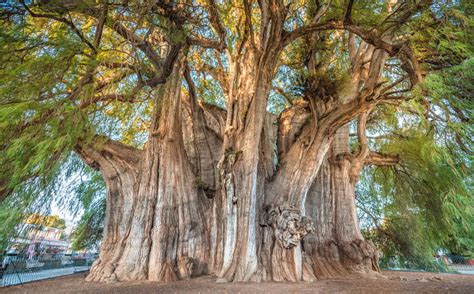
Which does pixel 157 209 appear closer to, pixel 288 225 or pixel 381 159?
pixel 288 225

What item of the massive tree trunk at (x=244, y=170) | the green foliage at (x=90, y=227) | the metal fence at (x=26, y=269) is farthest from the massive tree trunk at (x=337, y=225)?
the green foliage at (x=90, y=227)

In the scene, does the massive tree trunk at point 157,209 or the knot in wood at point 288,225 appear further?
the massive tree trunk at point 157,209

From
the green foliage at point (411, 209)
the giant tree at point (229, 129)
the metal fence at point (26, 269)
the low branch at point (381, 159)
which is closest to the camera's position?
the giant tree at point (229, 129)

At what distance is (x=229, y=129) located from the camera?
529 centimetres

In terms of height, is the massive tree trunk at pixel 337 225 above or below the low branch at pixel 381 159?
below

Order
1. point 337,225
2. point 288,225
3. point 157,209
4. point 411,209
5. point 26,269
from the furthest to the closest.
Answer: point 411,209, point 337,225, point 26,269, point 157,209, point 288,225

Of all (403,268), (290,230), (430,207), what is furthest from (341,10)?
(403,268)

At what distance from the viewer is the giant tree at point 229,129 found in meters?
3.25

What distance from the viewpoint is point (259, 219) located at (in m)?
4.90

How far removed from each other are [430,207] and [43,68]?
8.53 metres

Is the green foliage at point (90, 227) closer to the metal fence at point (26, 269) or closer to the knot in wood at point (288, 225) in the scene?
the metal fence at point (26, 269)

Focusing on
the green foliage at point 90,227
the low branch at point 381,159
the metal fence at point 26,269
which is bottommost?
the metal fence at point 26,269

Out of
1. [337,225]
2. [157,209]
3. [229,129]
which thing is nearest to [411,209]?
[337,225]

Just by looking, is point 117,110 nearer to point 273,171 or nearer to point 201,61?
point 273,171
